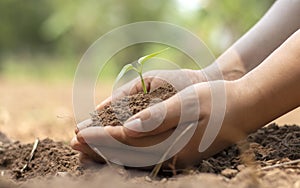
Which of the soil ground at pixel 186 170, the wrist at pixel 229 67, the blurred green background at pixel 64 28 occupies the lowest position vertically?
the soil ground at pixel 186 170

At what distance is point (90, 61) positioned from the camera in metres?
7.29

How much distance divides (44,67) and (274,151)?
24.1 feet

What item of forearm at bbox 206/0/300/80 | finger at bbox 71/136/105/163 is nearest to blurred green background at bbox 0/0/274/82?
forearm at bbox 206/0/300/80

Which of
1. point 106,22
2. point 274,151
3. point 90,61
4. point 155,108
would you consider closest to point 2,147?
point 155,108

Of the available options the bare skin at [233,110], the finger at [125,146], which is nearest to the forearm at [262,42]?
the bare skin at [233,110]

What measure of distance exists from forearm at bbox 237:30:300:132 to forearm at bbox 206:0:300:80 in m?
0.43

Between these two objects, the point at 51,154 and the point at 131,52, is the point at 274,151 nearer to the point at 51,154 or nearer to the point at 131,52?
the point at 51,154

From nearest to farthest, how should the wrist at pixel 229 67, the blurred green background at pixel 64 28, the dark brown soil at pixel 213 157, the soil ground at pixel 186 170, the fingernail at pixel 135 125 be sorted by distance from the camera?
1. the soil ground at pixel 186 170
2. the fingernail at pixel 135 125
3. the dark brown soil at pixel 213 157
4. the wrist at pixel 229 67
5. the blurred green background at pixel 64 28

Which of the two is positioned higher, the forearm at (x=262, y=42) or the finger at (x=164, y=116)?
the forearm at (x=262, y=42)

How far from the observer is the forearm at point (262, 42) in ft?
6.22

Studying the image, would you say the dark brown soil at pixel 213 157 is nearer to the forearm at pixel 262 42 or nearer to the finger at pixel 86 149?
the finger at pixel 86 149

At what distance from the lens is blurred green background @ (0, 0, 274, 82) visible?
24.5 feet

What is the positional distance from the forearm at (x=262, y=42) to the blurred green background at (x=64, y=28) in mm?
3520

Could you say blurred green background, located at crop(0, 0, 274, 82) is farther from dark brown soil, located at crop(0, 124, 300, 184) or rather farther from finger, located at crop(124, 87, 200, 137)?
finger, located at crop(124, 87, 200, 137)
